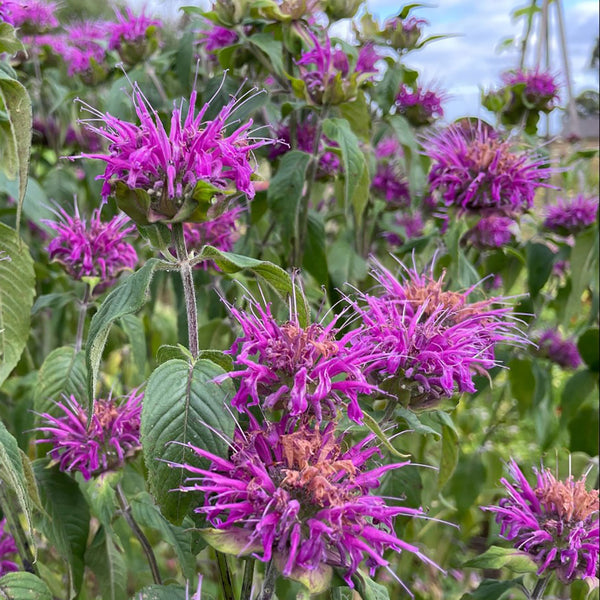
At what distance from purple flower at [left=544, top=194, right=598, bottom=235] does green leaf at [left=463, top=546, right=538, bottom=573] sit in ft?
2.63

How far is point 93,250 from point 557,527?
2.00 ft

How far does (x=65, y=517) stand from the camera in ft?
2.42

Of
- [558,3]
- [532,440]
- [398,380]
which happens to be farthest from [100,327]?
[532,440]

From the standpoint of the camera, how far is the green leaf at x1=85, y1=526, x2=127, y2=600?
0.79 meters

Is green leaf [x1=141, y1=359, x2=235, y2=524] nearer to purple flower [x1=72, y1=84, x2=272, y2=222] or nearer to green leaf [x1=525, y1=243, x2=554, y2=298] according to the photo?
purple flower [x1=72, y1=84, x2=272, y2=222]

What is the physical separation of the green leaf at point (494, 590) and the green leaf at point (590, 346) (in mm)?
627

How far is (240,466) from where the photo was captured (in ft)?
1.57

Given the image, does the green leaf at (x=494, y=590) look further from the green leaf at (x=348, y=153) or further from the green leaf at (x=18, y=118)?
the green leaf at (x=18, y=118)

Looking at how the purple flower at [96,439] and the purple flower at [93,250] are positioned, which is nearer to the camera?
the purple flower at [96,439]

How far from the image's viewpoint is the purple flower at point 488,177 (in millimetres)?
949

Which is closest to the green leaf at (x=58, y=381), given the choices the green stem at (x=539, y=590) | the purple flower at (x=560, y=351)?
the green stem at (x=539, y=590)

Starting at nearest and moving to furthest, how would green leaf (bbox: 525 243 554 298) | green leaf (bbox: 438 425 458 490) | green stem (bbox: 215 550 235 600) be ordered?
green stem (bbox: 215 550 235 600) < green leaf (bbox: 438 425 458 490) < green leaf (bbox: 525 243 554 298)

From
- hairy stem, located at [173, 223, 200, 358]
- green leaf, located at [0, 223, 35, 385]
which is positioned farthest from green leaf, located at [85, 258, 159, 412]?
green leaf, located at [0, 223, 35, 385]

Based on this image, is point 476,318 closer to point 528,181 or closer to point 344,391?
point 344,391
